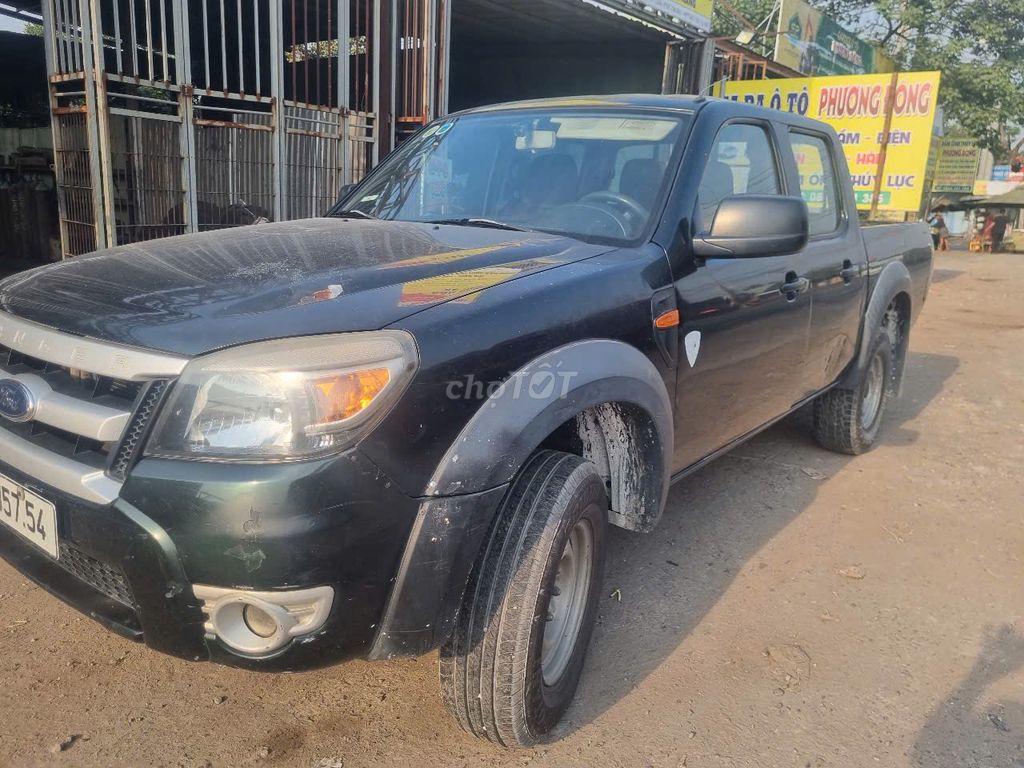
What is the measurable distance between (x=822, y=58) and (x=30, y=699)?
18.5 m

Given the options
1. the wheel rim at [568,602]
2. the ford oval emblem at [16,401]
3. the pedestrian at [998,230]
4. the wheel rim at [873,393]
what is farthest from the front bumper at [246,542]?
the pedestrian at [998,230]

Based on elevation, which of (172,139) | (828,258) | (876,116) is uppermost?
(876,116)

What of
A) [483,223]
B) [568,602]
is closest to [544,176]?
[483,223]

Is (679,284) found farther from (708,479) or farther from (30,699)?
(30,699)

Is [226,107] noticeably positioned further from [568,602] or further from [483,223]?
[568,602]

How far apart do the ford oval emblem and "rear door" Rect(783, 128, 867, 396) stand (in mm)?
2870

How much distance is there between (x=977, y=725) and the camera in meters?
2.34

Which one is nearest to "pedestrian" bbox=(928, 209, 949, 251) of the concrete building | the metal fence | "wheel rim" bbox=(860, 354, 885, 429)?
the concrete building

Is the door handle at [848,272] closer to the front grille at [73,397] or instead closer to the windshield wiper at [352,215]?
the windshield wiper at [352,215]

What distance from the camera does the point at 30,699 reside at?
7.34 ft

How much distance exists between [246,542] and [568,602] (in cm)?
110

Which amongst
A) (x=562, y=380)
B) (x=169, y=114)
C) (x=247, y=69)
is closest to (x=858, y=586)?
(x=562, y=380)

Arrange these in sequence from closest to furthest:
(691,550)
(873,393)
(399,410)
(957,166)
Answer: (399,410), (691,550), (873,393), (957,166)

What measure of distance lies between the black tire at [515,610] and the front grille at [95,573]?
751 mm
